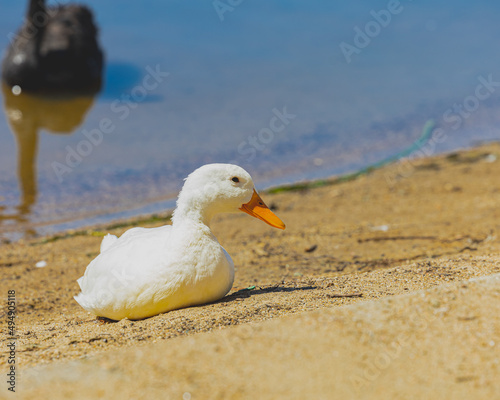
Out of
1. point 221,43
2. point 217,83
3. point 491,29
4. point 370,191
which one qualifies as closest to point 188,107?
point 217,83

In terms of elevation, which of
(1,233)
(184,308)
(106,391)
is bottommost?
(1,233)

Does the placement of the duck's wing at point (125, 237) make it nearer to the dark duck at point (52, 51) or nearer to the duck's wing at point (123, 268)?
the duck's wing at point (123, 268)

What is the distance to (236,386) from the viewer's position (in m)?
3.09

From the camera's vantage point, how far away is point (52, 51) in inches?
518

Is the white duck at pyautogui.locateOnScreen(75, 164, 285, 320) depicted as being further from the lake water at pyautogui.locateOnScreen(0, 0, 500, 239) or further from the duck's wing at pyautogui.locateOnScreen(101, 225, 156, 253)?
the lake water at pyautogui.locateOnScreen(0, 0, 500, 239)

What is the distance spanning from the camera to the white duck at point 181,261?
174 inches

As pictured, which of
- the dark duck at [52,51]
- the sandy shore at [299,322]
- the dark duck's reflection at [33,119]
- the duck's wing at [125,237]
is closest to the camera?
the sandy shore at [299,322]

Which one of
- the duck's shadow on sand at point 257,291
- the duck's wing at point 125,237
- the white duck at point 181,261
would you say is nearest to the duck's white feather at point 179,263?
the white duck at point 181,261

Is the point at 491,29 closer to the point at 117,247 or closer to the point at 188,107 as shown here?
the point at 188,107

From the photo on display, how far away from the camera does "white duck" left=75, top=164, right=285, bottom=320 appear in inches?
174

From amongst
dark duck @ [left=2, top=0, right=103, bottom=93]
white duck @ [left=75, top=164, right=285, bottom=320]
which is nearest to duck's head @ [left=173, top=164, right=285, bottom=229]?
white duck @ [left=75, top=164, right=285, bottom=320]

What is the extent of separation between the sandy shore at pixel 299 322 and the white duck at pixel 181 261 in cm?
13

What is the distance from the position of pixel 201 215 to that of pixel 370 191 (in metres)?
5.39

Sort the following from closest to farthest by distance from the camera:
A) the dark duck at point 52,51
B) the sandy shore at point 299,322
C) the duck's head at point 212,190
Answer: the sandy shore at point 299,322 < the duck's head at point 212,190 < the dark duck at point 52,51
